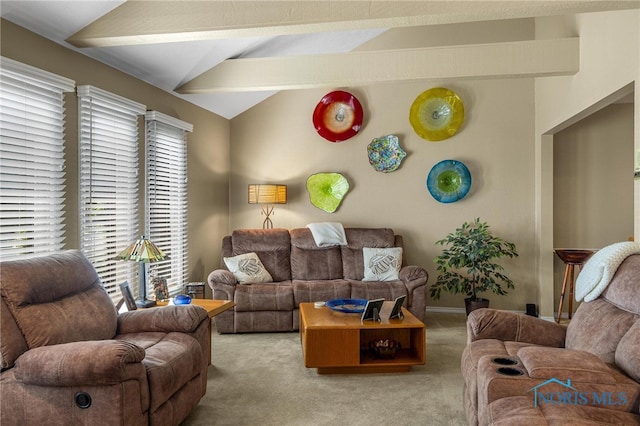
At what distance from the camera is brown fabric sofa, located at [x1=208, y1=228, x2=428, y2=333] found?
4.52m

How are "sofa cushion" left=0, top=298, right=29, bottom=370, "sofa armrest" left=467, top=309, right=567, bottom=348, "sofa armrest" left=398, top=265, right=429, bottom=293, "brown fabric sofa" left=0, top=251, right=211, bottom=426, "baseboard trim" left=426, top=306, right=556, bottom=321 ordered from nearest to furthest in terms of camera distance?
"brown fabric sofa" left=0, top=251, right=211, bottom=426 < "sofa cushion" left=0, top=298, right=29, bottom=370 < "sofa armrest" left=467, top=309, right=567, bottom=348 < "sofa armrest" left=398, top=265, right=429, bottom=293 < "baseboard trim" left=426, top=306, right=556, bottom=321

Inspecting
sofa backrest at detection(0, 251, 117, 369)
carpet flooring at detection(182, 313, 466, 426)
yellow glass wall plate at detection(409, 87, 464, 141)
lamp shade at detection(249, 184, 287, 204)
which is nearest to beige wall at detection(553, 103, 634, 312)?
yellow glass wall plate at detection(409, 87, 464, 141)

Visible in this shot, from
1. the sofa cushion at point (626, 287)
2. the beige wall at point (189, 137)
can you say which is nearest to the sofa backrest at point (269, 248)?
the beige wall at point (189, 137)

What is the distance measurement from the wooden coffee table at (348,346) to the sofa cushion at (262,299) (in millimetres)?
1039

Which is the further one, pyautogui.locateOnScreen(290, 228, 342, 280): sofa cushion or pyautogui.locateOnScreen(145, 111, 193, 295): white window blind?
pyautogui.locateOnScreen(290, 228, 342, 280): sofa cushion

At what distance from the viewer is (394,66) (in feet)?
14.5

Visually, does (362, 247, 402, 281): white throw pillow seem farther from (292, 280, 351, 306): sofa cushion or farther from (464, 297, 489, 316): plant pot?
(464, 297, 489, 316): plant pot

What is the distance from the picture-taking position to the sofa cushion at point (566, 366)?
191cm

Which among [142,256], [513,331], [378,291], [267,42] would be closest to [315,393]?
[513,331]

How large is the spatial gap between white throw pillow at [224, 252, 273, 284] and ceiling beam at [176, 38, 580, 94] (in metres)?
1.74

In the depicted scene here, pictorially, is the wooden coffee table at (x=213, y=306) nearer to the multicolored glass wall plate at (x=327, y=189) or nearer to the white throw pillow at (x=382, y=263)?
the white throw pillow at (x=382, y=263)

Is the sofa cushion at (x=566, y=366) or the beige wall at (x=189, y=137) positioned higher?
the beige wall at (x=189, y=137)

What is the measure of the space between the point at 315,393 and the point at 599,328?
1.72m

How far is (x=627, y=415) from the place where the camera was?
175 centimetres
